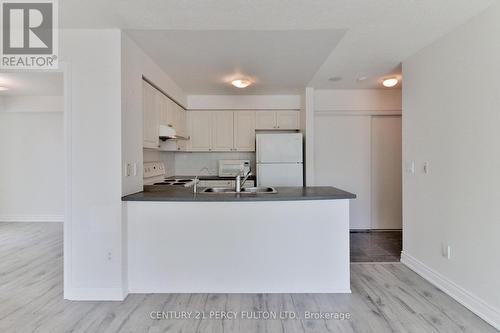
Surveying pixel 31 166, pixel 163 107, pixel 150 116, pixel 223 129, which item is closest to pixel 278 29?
pixel 150 116

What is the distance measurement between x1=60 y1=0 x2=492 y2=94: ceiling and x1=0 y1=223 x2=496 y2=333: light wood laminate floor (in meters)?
2.35

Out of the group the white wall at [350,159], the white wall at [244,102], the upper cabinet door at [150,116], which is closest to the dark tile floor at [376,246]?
the white wall at [350,159]

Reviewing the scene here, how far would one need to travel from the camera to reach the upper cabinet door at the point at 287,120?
4.73 m

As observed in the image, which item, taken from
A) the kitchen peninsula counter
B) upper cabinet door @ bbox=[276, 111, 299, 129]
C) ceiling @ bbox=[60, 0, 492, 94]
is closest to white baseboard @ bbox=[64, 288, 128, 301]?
the kitchen peninsula counter

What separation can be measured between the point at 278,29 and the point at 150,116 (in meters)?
1.74

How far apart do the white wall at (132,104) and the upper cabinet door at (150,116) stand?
0.18 meters

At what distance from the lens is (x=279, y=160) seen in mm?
4137

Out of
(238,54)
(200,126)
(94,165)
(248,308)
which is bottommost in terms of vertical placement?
(248,308)

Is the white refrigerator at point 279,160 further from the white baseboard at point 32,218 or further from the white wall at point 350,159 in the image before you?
the white baseboard at point 32,218

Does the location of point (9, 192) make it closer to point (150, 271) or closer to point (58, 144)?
point (58, 144)

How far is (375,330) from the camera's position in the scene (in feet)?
6.31

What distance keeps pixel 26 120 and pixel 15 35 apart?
3.70m

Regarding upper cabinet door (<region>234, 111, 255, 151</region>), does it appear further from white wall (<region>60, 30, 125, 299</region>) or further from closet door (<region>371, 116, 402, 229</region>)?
white wall (<region>60, 30, 125, 299</region>)

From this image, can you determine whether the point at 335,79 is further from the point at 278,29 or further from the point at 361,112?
the point at 278,29
